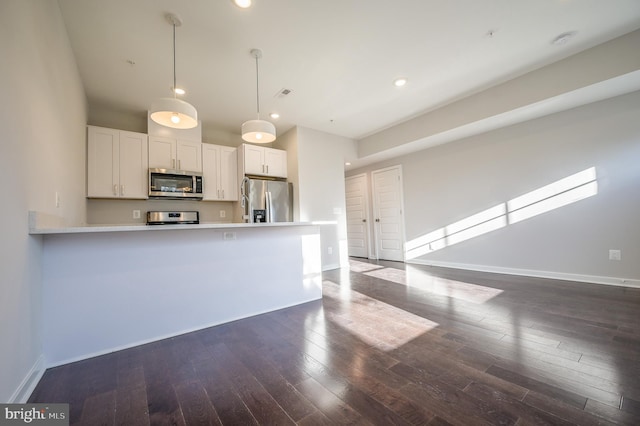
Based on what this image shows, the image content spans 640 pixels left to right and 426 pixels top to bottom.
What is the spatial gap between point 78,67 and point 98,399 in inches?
136

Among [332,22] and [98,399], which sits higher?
[332,22]

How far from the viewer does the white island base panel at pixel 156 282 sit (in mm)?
1791

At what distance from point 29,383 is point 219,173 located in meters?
3.46

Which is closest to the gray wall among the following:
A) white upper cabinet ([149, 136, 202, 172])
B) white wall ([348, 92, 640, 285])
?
white upper cabinet ([149, 136, 202, 172])

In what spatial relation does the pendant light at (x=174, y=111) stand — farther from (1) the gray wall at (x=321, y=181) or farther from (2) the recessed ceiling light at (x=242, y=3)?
(1) the gray wall at (x=321, y=181)

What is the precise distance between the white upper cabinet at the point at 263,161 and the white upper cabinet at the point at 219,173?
0.96ft

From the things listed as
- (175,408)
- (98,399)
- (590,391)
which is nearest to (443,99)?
(590,391)

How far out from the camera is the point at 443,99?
3.96 meters

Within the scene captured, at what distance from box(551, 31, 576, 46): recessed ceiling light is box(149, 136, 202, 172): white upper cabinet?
496 cm

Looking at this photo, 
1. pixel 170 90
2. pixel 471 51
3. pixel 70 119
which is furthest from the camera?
pixel 170 90

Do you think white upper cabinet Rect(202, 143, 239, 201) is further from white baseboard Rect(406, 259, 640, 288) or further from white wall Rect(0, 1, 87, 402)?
white baseboard Rect(406, 259, 640, 288)

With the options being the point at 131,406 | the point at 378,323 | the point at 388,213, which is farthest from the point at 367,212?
the point at 131,406

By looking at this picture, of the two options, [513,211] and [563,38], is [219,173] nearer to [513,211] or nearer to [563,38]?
[563,38]

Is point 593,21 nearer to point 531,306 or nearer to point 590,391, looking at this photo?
point 531,306
